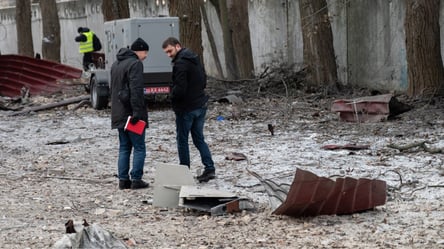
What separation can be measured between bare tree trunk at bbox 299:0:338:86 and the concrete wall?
0.73 meters

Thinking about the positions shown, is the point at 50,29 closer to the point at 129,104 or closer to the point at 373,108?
the point at 373,108

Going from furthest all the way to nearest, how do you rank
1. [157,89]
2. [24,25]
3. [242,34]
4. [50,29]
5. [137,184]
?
[24,25] < [50,29] < [242,34] < [157,89] < [137,184]

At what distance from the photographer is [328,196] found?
26.2 feet

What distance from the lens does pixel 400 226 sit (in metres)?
7.69

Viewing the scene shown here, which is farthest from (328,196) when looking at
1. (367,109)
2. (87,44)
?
(87,44)

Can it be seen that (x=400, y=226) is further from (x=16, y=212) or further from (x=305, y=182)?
(x=16, y=212)

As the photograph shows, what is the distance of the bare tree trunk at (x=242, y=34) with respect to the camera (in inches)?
901

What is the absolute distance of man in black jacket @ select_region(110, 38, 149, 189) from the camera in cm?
977

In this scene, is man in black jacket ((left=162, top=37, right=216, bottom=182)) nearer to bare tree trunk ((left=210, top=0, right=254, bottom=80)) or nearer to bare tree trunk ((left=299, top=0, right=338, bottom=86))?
bare tree trunk ((left=299, top=0, right=338, bottom=86))

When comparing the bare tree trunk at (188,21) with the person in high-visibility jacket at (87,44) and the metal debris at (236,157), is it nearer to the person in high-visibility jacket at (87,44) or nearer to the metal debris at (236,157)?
the person in high-visibility jacket at (87,44)

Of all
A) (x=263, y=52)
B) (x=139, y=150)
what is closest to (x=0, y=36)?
(x=263, y=52)

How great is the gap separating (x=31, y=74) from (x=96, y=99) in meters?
4.52

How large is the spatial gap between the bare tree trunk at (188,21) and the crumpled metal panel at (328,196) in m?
11.8

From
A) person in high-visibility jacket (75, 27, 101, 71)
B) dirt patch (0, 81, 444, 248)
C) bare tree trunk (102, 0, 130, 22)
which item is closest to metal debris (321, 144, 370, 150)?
dirt patch (0, 81, 444, 248)
